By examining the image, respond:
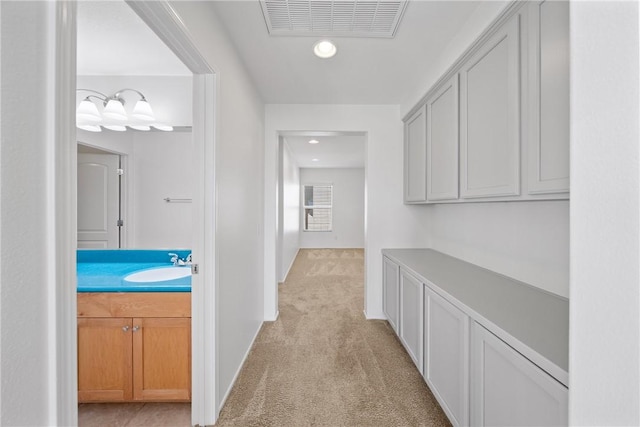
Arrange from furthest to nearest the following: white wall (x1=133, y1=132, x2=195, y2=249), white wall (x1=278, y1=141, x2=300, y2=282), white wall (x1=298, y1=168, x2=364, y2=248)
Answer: white wall (x1=298, y1=168, x2=364, y2=248) → white wall (x1=278, y1=141, x2=300, y2=282) → white wall (x1=133, y1=132, x2=195, y2=249)

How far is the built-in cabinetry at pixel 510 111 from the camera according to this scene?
1054 mm

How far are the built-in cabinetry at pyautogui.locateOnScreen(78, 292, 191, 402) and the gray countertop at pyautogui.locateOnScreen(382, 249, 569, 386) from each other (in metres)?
1.56

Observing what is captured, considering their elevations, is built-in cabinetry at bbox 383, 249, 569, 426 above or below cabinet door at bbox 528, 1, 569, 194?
below

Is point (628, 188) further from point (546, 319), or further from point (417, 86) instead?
point (417, 86)

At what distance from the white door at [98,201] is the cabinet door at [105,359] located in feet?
2.61

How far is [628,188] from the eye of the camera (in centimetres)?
47

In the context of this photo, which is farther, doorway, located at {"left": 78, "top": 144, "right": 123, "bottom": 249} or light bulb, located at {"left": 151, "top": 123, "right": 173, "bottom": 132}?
light bulb, located at {"left": 151, "top": 123, "right": 173, "bottom": 132}

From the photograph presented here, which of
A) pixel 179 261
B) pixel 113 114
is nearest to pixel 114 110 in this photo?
pixel 113 114

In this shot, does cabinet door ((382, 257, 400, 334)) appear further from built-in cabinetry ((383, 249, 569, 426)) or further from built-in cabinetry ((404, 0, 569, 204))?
built-in cabinetry ((404, 0, 569, 204))

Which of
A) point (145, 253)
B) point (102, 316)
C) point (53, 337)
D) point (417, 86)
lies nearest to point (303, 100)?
point (417, 86)

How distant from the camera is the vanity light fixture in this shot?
2.00m

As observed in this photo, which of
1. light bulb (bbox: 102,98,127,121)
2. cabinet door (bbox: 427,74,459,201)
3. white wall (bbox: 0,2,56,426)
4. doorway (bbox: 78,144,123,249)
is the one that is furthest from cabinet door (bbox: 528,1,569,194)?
doorway (bbox: 78,144,123,249)

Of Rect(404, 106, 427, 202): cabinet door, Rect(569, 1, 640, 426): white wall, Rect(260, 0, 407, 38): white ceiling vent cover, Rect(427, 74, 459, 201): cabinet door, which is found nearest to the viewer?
Rect(569, 1, 640, 426): white wall

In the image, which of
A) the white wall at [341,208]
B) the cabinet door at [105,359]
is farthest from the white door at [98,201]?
the white wall at [341,208]
